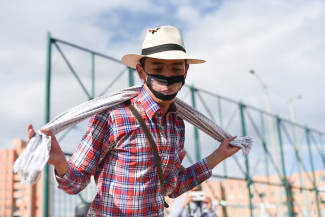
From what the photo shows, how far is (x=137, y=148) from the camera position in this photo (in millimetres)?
1779

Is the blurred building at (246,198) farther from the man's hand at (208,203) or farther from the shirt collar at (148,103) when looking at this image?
the shirt collar at (148,103)

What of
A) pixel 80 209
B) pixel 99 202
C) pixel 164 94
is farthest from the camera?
pixel 80 209

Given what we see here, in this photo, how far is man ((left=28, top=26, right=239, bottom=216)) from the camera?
1.73m

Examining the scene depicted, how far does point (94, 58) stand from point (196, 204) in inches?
119

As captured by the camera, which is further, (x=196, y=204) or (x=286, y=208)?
(x=286, y=208)

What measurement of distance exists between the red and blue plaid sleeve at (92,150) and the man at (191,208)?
4059mm

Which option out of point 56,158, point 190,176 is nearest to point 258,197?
point 190,176

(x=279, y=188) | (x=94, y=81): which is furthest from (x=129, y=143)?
(x=279, y=188)

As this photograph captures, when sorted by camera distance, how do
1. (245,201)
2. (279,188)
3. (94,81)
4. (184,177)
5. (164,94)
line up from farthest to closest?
(279,188), (245,201), (94,81), (184,177), (164,94)

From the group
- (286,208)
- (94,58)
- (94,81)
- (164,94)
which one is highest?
(94,58)

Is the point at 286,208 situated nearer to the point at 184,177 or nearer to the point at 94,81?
the point at 94,81

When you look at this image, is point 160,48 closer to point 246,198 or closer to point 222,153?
point 222,153

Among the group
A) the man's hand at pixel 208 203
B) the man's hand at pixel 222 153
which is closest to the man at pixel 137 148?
the man's hand at pixel 222 153

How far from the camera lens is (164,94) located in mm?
1935
